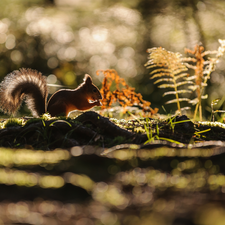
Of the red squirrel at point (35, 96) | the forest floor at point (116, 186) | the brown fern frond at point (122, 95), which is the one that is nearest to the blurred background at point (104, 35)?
the brown fern frond at point (122, 95)

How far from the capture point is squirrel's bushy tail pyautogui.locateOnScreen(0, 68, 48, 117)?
331cm

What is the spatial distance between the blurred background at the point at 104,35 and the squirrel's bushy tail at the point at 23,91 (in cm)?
500

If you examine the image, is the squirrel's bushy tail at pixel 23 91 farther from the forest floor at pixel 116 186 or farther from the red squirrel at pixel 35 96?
the forest floor at pixel 116 186

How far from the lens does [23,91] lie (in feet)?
11.5

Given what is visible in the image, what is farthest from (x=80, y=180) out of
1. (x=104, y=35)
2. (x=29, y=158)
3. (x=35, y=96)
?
(x=104, y=35)

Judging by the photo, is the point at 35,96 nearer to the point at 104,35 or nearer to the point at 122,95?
the point at 122,95

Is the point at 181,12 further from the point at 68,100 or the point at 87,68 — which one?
the point at 68,100

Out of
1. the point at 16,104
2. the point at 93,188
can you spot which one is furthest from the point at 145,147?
the point at 16,104

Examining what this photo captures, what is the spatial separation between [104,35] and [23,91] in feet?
21.1

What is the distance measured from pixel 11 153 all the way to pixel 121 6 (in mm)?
7863

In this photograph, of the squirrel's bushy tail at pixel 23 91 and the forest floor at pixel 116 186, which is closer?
the forest floor at pixel 116 186

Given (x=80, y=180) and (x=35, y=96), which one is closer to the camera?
(x=80, y=180)

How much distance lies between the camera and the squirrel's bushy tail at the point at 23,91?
3.31m

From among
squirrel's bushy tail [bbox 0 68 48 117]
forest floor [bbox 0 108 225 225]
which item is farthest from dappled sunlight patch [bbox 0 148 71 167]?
squirrel's bushy tail [bbox 0 68 48 117]
